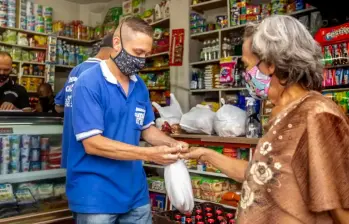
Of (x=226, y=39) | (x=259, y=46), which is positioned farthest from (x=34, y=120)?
(x=226, y=39)

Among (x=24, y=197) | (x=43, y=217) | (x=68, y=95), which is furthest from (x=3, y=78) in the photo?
(x=43, y=217)

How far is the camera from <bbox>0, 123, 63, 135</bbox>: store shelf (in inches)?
95.5

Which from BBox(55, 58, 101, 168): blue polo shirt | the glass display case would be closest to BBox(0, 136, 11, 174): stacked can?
the glass display case

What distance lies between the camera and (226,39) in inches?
177

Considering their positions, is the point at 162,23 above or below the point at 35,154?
above

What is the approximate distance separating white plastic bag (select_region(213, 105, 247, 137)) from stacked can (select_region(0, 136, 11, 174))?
178cm

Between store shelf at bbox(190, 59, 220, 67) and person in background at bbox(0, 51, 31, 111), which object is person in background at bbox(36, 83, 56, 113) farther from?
store shelf at bbox(190, 59, 220, 67)

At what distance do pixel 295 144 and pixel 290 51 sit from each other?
29cm

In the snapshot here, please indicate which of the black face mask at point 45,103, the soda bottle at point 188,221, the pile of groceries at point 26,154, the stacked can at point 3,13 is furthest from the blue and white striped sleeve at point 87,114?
the stacked can at point 3,13

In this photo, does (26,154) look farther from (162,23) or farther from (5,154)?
(162,23)

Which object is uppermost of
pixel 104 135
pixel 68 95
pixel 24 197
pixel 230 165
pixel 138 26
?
pixel 138 26

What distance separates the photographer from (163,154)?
166 cm

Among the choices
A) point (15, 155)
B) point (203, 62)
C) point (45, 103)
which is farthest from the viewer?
Result: point (45, 103)

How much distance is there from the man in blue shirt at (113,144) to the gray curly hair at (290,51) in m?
0.70
